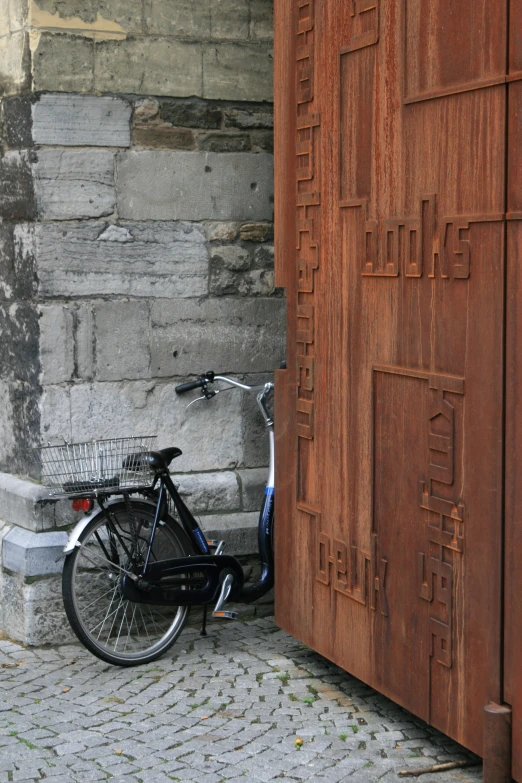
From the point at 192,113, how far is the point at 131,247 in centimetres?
72

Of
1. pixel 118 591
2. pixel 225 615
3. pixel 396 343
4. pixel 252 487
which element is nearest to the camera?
pixel 396 343

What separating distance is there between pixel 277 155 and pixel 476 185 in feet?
4.84

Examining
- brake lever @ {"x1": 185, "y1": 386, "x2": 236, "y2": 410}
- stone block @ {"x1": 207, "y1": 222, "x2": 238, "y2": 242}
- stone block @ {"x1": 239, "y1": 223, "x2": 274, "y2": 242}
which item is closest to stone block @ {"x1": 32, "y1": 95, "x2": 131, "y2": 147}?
stone block @ {"x1": 207, "y1": 222, "x2": 238, "y2": 242}

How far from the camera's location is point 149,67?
5.33m

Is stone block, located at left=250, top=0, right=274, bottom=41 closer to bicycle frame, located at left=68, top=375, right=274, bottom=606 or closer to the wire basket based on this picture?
bicycle frame, located at left=68, top=375, right=274, bottom=606

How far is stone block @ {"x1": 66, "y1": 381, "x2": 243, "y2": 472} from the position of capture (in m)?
5.32

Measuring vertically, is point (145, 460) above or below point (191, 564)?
above

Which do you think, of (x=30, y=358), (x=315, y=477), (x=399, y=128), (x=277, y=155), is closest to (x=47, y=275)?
(x=30, y=358)

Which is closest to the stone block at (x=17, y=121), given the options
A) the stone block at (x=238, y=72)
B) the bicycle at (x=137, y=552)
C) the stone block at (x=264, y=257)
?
the stone block at (x=238, y=72)

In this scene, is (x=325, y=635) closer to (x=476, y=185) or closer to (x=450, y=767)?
(x=450, y=767)

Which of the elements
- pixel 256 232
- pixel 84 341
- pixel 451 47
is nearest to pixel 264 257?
pixel 256 232

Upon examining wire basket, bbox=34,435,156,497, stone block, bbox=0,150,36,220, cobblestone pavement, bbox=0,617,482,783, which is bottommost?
cobblestone pavement, bbox=0,617,482,783

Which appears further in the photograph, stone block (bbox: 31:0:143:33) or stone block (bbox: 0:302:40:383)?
stone block (bbox: 0:302:40:383)

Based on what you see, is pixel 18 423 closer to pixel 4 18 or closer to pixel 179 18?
pixel 4 18
